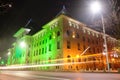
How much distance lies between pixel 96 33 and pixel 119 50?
116 ft

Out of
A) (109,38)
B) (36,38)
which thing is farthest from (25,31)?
(109,38)

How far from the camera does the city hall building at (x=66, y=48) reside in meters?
43.1

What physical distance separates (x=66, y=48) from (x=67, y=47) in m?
0.69

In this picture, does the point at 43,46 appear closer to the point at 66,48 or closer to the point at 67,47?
the point at 67,47

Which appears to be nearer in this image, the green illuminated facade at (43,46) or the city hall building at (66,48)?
the city hall building at (66,48)

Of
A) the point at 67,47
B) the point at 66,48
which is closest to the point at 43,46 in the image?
the point at 67,47

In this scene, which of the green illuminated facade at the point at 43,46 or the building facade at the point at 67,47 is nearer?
the building facade at the point at 67,47

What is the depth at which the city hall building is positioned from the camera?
1698 inches

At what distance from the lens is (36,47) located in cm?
6138

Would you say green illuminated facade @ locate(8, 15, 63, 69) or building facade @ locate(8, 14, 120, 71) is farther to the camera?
green illuminated facade @ locate(8, 15, 63, 69)

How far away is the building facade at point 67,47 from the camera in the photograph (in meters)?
43.1

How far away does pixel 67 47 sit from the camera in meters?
43.9

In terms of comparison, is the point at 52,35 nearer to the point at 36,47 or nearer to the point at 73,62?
the point at 73,62

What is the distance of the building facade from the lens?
43.1 meters
